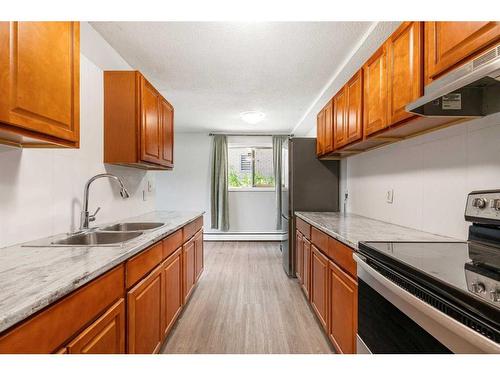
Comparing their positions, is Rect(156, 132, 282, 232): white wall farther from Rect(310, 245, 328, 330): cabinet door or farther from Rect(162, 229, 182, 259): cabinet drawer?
Rect(162, 229, 182, 259): cabinet drawer

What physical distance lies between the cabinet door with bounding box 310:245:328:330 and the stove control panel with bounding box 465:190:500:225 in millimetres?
941

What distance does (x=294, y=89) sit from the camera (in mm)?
3219

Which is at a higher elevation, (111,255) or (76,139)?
(76,139)

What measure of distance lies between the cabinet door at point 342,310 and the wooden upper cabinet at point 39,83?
5.60 ft

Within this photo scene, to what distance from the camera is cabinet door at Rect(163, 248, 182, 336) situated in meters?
1.89

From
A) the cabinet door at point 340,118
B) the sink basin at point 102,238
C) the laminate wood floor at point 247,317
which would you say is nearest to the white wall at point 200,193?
the laminate wood floor at point 247,317

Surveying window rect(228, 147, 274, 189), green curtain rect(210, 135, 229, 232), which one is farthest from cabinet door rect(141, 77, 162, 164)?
window rect(228, 147, 274, 189)

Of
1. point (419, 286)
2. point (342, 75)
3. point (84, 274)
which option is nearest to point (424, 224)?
point (419, 286)

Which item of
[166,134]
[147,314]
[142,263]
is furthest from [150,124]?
[147,314]

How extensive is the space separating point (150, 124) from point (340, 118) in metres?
1.83

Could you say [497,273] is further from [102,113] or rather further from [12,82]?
[102,113]

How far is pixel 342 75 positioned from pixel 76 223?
2.79m

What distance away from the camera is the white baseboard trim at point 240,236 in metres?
5.70

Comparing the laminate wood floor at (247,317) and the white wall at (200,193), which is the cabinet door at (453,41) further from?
the white wall at (200,193)
